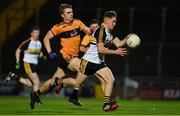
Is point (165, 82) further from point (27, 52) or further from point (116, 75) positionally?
point (27, 52)

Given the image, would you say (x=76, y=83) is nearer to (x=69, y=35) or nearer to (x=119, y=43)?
(x=69, y=35)

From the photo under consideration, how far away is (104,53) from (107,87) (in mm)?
787

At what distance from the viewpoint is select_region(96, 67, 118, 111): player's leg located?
551 inches

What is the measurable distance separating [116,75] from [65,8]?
10495 mm

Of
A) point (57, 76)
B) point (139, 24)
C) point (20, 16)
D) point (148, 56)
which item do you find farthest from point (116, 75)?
point (57, 76)

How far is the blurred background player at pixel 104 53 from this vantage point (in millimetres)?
13961

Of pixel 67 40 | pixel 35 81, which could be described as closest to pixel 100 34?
pixel 67 40

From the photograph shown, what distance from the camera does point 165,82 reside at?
25344 mm

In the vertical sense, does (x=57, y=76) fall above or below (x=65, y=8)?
below

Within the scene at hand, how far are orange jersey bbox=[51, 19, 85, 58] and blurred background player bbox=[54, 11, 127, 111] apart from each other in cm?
130

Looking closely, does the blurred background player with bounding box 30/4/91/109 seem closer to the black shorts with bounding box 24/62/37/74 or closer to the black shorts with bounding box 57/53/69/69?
the black shorts with bounding box 57/53/69/69

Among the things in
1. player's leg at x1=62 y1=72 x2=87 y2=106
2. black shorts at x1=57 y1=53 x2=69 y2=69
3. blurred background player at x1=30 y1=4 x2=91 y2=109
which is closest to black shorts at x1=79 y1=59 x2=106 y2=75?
player's leg at x1=62 y1=72 x2=87 y2=106

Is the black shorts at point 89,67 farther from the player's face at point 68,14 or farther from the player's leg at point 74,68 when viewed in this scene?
the player's face at point 68,14

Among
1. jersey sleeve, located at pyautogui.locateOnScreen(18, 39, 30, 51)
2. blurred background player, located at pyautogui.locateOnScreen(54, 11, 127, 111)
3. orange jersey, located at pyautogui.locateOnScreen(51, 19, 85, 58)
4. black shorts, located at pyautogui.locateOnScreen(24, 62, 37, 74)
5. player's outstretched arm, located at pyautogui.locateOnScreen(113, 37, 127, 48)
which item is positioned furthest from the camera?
jersey sleeve, located at pyautogui.locateOnScreen(18, 39, 30, 51)
